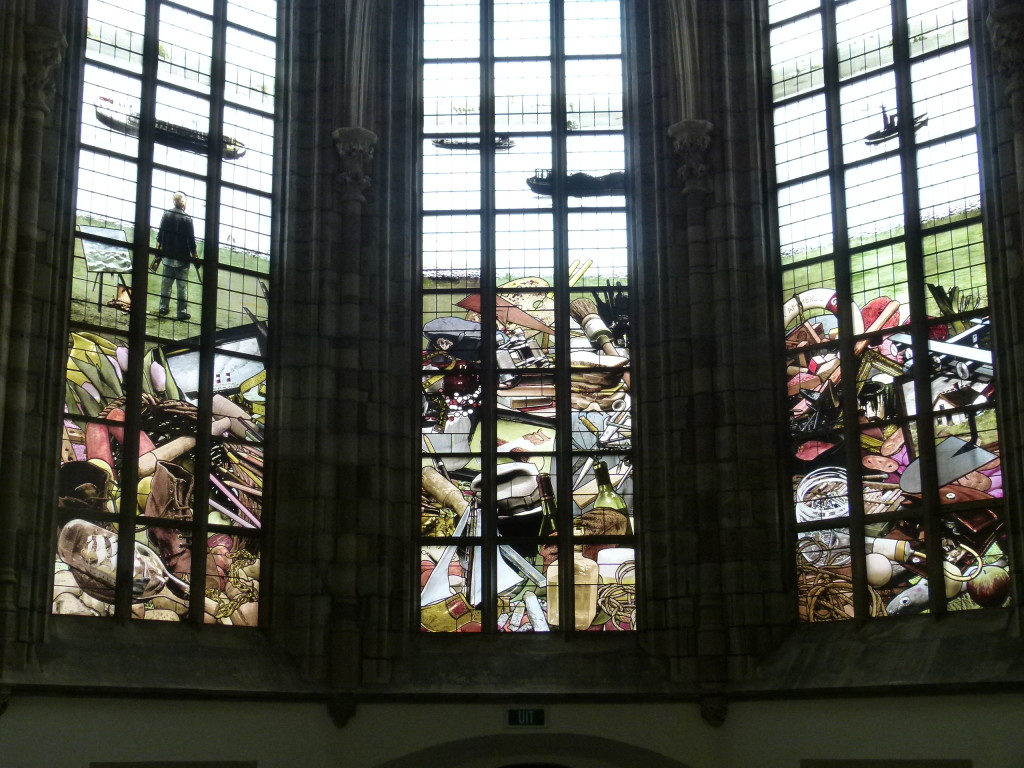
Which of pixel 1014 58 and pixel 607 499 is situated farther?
pixel 607 499

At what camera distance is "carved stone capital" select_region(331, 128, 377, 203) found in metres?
17.2

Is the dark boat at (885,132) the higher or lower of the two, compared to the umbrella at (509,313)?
higher

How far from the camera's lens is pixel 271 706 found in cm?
1537

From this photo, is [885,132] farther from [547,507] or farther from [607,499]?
[547,507]

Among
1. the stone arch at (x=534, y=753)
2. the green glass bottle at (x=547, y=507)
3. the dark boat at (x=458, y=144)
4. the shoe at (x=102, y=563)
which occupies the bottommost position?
the stone arch at (x=534, y=753)

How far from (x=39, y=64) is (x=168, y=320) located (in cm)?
297

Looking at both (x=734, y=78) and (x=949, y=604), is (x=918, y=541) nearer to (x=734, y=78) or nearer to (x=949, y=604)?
(x=949, y=604)

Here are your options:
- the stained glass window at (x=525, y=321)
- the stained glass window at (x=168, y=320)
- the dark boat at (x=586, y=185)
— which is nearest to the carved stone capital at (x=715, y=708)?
the stained glass window at (x=525, y=321)

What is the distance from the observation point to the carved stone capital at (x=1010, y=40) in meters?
14.8

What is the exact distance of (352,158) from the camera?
17.2 metres

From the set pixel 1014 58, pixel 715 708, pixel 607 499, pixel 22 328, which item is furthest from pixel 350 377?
pixel 1014 58

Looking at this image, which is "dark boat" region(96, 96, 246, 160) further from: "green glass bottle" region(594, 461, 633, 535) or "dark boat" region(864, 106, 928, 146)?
"dark boat" region(864, 106, 928, 146)

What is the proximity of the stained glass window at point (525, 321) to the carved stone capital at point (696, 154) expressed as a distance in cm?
111

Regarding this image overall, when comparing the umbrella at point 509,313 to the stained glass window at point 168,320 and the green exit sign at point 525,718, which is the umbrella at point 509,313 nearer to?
the stained glass window at point 168,320
